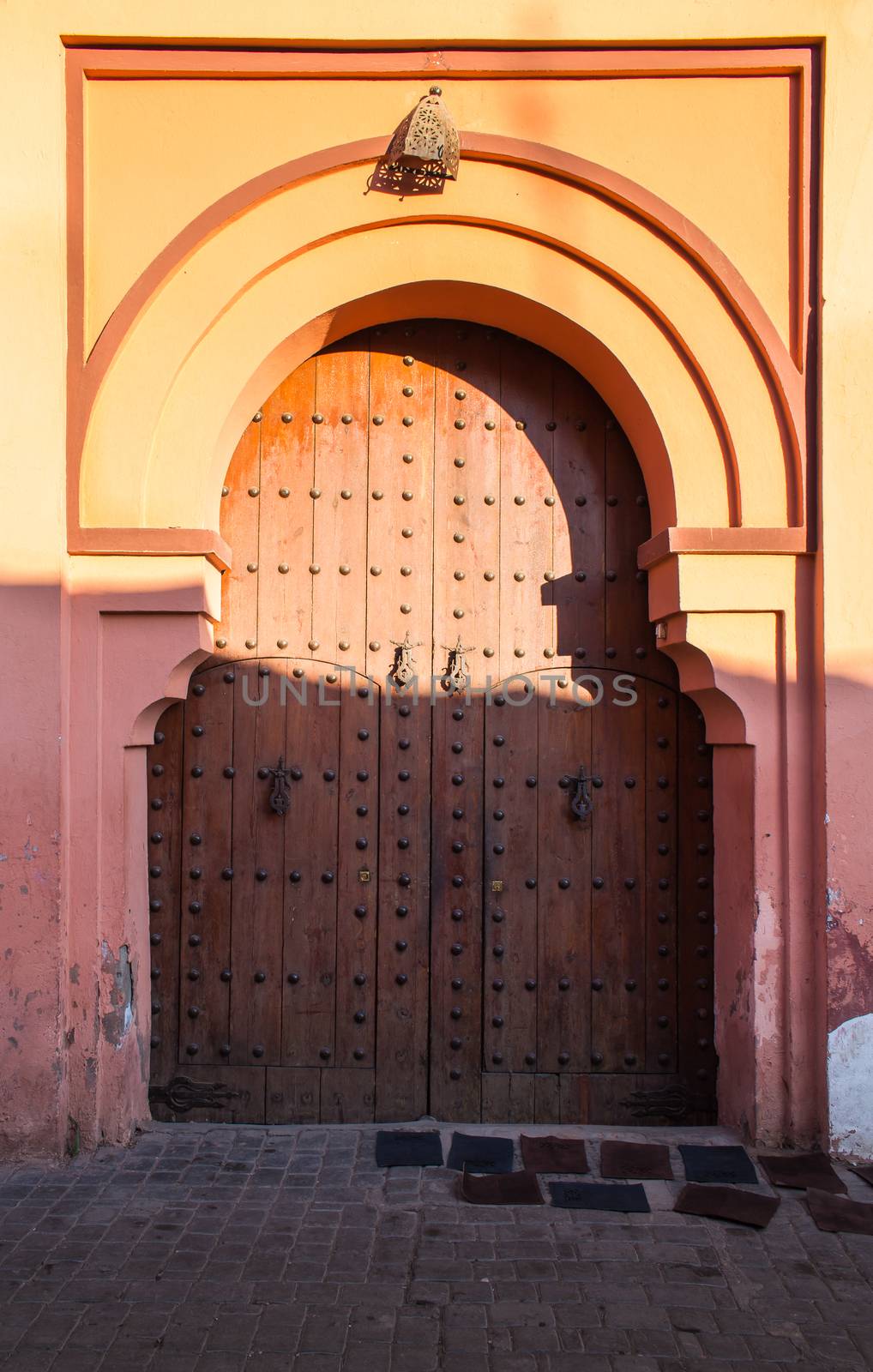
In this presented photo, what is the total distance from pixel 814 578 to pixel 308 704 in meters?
1.98

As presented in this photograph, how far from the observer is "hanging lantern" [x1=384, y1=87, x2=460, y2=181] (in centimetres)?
368

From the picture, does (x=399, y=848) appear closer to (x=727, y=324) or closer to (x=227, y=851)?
(x=227, y=851)

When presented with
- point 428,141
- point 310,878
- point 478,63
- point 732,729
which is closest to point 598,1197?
point 310,878

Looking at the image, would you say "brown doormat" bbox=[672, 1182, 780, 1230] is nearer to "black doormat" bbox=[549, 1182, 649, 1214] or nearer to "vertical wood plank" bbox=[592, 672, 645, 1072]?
"black doormat" bbox=[549, 1182, 649, 1214]

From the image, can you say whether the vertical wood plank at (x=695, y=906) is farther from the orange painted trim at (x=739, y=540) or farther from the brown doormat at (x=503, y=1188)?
the brown doormat at (x=503, y=1188)

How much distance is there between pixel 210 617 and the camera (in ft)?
13.2

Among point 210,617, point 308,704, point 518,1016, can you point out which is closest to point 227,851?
point 308,704

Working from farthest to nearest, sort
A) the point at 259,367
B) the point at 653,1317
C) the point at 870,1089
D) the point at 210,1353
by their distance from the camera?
1. the point at 259,367
2. the point at 870,1089
3. the point at 653,1317
4. the point at 210,1353

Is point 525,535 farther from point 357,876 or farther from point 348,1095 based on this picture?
point 348,1095

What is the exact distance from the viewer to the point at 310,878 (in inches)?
166

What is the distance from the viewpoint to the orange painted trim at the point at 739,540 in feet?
12.5

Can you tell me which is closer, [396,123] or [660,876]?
[396,123]

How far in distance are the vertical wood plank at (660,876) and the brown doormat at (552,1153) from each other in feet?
1.67

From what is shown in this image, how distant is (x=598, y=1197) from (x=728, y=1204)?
1.36 feet
